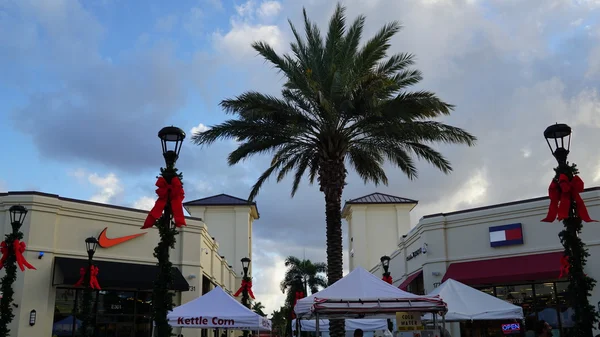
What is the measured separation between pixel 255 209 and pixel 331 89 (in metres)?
37.8

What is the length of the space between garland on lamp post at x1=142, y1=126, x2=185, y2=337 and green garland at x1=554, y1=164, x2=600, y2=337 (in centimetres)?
742

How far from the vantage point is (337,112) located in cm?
1864

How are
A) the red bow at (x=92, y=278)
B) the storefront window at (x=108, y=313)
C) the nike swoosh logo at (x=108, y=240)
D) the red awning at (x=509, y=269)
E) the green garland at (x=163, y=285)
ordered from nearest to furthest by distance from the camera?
the green garland at (x=163, y=285)
the red bow at (x=92, y=278)
the red awning at (x=509, y=269)
the storefront window at (x=108, y=313)
the nike swoosh logo at (x=108, y=240)

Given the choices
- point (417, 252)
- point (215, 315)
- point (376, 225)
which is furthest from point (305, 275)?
point (215, 315)

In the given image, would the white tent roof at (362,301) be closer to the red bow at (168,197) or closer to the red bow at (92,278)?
the red bow at (168,197)

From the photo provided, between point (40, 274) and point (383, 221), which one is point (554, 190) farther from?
point (383, 221)

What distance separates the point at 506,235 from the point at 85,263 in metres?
17.4

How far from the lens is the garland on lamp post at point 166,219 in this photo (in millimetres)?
10352

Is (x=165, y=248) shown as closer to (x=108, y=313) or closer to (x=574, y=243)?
(x=574, y=243)

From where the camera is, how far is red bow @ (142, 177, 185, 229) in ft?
36.5

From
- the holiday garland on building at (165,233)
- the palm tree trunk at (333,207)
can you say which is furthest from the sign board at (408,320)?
the palm tree trunk at (333,207)

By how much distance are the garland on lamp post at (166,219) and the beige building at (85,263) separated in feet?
42.0

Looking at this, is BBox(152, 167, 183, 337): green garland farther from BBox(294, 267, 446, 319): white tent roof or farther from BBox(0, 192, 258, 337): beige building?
BBox(0, 192, 258, 337): beige building

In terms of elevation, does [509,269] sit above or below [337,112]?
below
